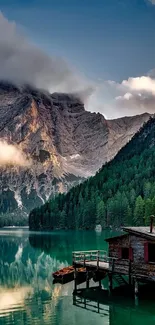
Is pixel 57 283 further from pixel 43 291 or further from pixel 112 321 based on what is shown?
pixel 112 321

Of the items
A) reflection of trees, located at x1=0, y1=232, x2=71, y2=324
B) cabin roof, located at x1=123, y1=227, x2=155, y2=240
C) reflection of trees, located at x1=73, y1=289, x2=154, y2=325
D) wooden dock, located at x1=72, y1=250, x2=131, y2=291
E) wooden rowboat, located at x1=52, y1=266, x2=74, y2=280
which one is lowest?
reflection of trees, located at x1=0, y1=232, x2=71, y2=324

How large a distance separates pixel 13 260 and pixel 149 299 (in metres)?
53.1

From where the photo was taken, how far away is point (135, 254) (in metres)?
51.8

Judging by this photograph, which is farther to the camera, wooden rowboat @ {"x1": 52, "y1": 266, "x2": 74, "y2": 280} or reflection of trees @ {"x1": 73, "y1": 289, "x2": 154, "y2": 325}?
wooden rowboat @ {"x1": 52, "y1": 266, "x2": 74, "y2": 280}

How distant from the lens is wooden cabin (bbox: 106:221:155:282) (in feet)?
164

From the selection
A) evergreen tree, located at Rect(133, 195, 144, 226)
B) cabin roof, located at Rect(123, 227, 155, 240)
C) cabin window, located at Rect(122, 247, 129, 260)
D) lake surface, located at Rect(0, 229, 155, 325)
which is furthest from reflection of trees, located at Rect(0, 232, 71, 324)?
evergreen tree, located at Rect(133, 195, 144, 226)

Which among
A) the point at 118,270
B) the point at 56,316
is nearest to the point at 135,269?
the point at 118,270

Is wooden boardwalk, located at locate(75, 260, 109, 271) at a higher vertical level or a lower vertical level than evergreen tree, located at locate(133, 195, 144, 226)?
lower

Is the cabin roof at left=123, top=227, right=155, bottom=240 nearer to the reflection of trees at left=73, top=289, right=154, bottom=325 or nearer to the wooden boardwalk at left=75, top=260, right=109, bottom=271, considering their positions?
the wooden boardwalk at left=75, top=260, right=109, bottom=271

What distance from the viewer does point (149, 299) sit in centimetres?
4972

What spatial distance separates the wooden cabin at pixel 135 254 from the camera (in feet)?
164

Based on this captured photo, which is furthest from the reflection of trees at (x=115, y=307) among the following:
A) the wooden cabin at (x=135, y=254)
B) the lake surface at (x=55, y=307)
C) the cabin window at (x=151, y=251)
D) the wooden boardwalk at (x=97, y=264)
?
the cabin window at (x=151, y=251)

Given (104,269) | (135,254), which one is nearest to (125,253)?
(135,254)

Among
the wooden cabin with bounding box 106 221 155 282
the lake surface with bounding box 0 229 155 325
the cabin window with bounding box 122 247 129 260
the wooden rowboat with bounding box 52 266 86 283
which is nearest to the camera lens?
the lake surface with bounding box 0 229 155 325
